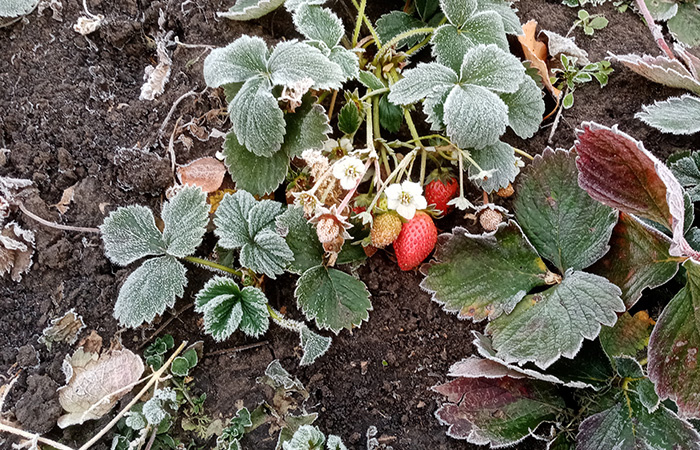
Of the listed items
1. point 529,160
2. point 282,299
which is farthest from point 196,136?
point 529,160

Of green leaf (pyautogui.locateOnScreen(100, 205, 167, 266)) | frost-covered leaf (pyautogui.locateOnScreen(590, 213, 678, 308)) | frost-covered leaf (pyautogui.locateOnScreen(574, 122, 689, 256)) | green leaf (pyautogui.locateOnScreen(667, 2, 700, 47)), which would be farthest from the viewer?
green leaf (pyautogui.locateOnScreen(667, 2, 700, 47))

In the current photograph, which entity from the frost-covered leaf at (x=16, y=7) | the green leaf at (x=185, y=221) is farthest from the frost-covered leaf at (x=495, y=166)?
the frost-covered leaf at (x=16, y=7)

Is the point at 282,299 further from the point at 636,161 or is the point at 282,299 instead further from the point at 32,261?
the point at 636,161

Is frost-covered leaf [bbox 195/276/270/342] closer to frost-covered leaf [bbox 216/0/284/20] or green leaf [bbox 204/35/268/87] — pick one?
green leaf [bbox 204/35/268/87]

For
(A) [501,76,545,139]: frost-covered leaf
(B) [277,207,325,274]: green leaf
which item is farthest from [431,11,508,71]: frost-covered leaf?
(B) [277,207,325,274]: green leaf

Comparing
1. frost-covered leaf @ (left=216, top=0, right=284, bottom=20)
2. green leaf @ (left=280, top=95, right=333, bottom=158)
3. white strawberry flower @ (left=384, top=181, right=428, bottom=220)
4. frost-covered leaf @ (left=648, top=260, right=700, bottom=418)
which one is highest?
frost-covered leaf @ (left=216, top=0, right=284, bottom=20)

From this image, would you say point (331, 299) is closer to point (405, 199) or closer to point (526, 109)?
point (405, 199)
